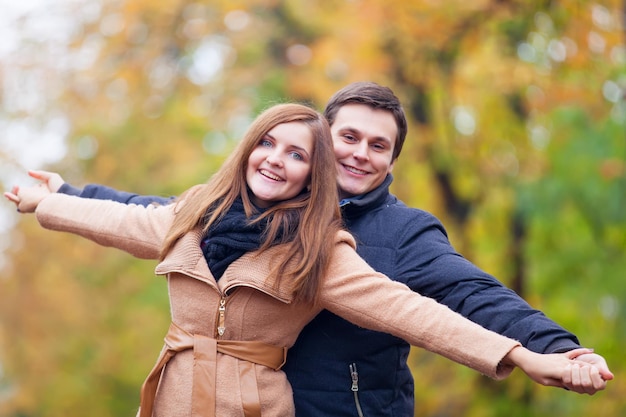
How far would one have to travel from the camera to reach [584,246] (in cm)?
861

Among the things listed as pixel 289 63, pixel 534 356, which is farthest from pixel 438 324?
pixel 289 63

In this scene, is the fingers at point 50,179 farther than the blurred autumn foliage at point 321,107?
No

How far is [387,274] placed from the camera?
3.12 metres

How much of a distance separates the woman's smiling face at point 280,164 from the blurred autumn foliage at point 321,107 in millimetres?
4527

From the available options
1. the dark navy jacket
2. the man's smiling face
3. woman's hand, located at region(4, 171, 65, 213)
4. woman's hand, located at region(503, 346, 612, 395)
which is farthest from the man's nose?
woman's hand, located at region(4, 171, 65, 213)

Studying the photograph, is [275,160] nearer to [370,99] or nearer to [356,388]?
[370,99]

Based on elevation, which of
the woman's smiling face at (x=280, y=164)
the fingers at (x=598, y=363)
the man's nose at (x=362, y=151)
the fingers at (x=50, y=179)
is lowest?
the fingers at (x=598, y=363)

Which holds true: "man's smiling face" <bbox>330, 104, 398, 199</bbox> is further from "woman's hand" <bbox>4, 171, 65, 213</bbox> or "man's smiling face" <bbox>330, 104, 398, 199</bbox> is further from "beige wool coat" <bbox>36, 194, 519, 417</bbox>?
"woman's hand" <bbox>4, 171, 65, 213</bbox>

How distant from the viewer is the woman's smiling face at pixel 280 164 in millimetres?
3096

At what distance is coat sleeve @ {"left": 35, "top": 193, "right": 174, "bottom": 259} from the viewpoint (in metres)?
3.27

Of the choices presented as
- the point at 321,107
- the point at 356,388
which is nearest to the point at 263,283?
the point at 356,388

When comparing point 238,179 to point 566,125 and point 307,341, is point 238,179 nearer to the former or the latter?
point 307,341

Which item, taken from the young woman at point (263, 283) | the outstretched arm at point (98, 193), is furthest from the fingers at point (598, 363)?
the outstretched arm at point (98, 193)

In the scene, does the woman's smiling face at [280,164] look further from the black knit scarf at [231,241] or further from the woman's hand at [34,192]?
the woman's hand at [34,192]
